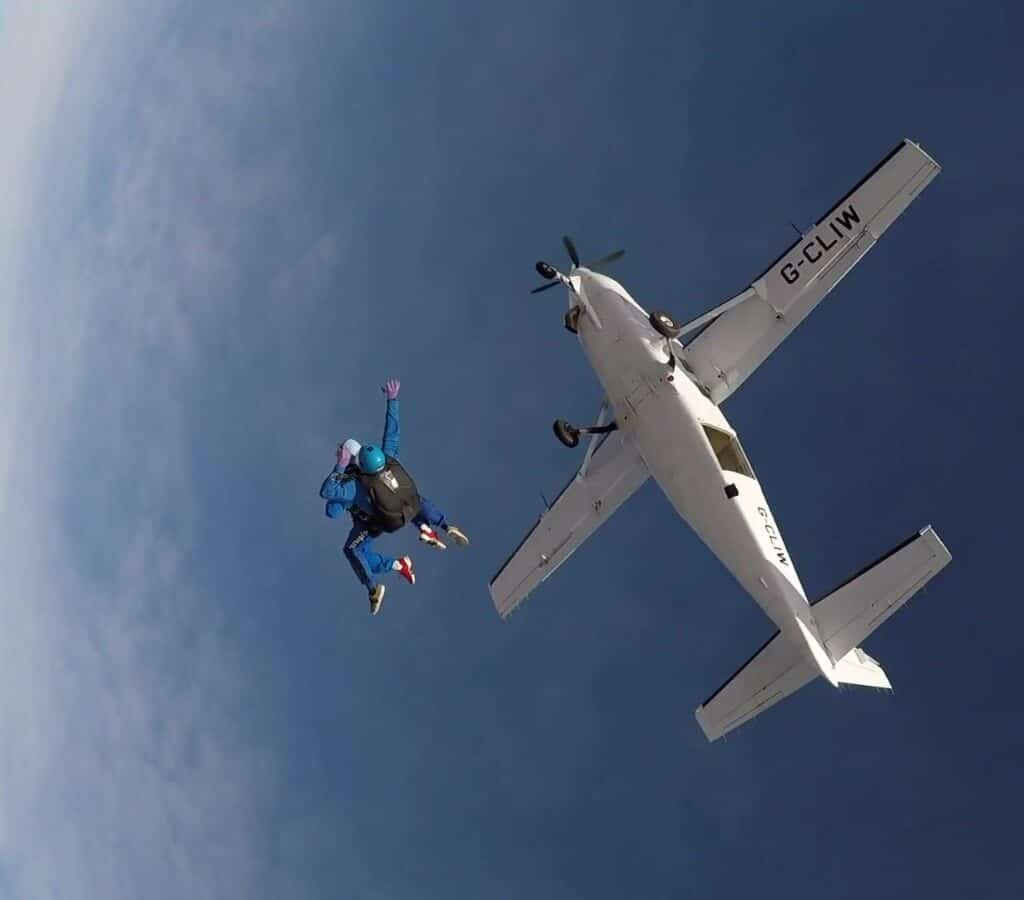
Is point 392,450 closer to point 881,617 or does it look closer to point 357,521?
point 357,521

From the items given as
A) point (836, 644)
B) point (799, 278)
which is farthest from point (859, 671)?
point (799, 278)

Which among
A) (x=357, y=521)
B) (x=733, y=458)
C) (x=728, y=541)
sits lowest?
(x=728, y=541)

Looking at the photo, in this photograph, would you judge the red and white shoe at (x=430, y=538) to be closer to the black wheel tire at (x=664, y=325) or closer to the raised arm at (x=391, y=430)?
the raised arm at (x=391, y=430)

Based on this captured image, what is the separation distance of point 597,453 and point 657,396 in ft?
14.5

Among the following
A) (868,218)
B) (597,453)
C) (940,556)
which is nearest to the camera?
(940,556)

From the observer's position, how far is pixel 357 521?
25.2 meters

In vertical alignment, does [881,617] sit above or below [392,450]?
below

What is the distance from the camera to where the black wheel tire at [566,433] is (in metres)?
25.4

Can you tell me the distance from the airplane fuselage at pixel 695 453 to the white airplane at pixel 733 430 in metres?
0.04

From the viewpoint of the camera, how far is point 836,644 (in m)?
23.8

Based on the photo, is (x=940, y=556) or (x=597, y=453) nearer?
(x=940, y=556)

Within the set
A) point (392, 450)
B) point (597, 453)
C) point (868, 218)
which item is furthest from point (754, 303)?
point (392, 450)

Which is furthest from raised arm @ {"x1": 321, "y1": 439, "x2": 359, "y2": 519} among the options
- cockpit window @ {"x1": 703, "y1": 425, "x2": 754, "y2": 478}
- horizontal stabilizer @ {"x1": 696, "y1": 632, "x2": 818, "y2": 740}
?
horizontal stabilizer @ {"x1": 696, "y1": 632, "x2": 818, "y2": 740}

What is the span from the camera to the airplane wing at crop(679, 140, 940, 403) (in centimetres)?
2398
